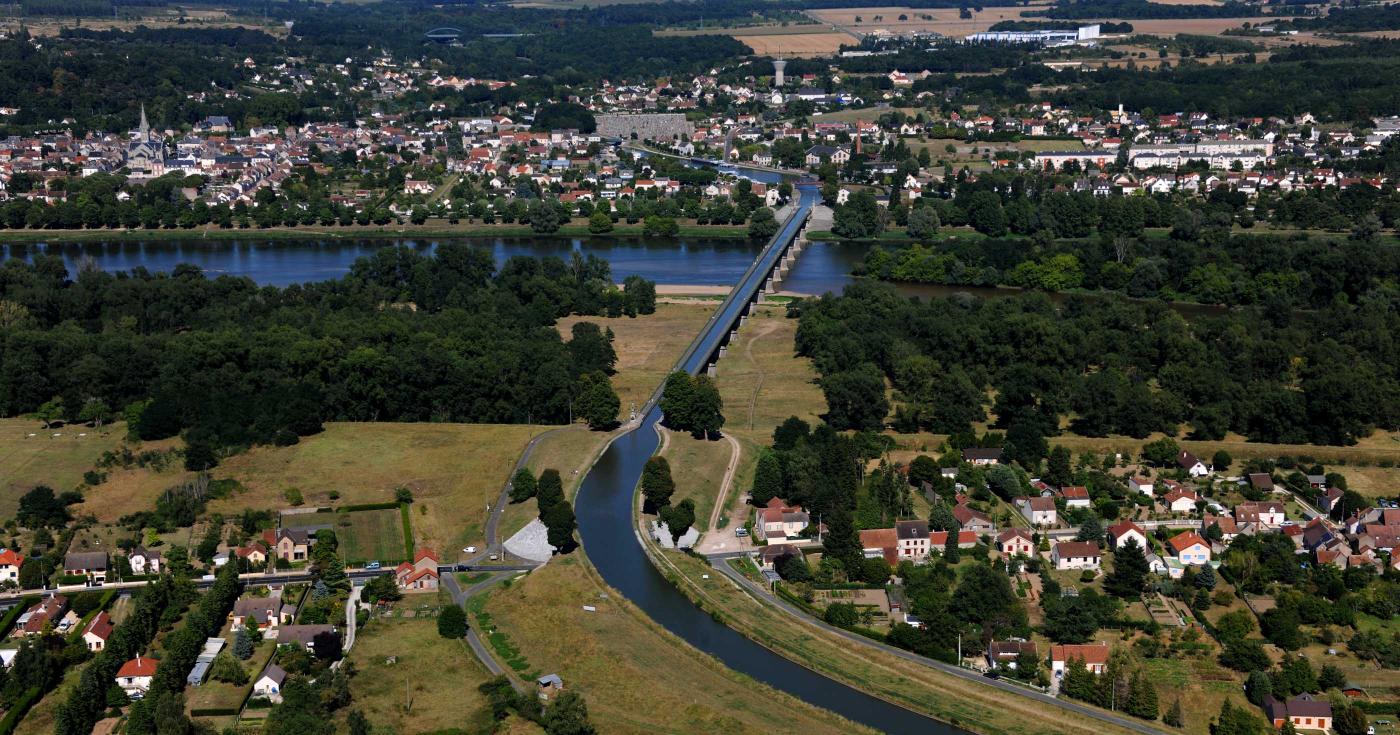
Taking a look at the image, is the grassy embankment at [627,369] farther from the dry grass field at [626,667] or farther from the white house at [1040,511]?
the white house at [1040,511]

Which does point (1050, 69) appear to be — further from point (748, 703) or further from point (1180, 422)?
point (748, 703)

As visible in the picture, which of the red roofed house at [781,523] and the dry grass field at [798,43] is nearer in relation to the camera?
the red roofed house at [781,523]

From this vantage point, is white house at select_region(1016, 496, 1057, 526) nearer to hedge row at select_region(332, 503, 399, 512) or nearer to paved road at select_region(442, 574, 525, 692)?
paved road at select_region(442, 574, 525, 692)

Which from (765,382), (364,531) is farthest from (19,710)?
(765,382)

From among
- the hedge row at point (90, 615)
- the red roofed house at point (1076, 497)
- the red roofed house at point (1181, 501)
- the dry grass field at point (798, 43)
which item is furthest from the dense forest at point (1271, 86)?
the hedge row at point (90, 615)

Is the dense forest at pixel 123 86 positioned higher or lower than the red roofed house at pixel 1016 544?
higher

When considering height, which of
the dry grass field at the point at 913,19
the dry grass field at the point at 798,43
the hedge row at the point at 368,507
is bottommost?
the hedge row at the point at 368,507

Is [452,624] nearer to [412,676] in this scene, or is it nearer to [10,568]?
[412,676]

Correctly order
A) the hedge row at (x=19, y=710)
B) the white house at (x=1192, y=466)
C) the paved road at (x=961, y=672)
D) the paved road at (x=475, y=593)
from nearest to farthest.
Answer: the hedge row at (x=19, y=710) → the paved road at (x=961, y=672) → the paved road at (x=475, y=593) → the white house at (x=1192, y=466)
